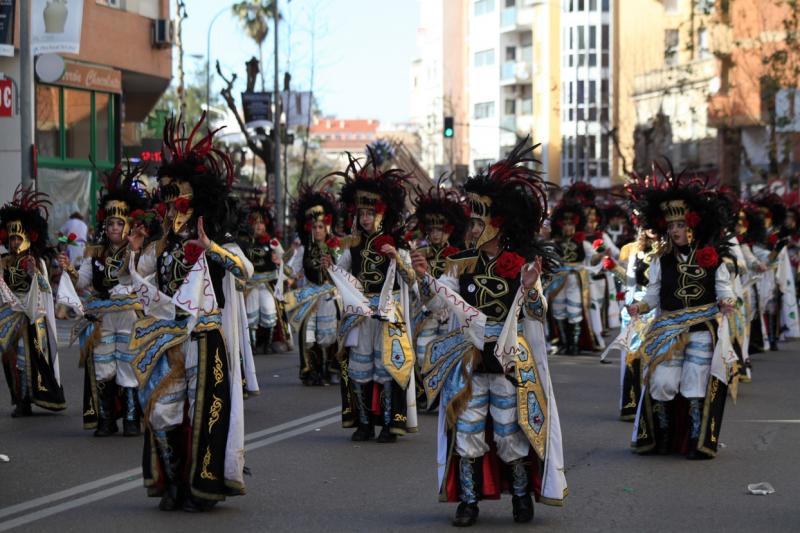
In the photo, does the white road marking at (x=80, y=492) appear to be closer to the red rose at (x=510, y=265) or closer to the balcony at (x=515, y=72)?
the red rose at (x=510, y=265)

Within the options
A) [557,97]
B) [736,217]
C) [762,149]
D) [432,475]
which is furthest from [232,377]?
[557,97]

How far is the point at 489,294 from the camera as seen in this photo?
A: 8227mm

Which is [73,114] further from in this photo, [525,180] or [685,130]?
[685,130]

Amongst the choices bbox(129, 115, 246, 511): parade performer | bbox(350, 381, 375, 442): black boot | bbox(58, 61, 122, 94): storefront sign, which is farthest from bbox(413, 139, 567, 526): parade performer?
bbox(58, 61, 122, 94): storefront sign

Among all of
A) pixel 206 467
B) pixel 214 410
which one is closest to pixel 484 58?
pixel 214 410

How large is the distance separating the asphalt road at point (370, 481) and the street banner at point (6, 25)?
33.6ft

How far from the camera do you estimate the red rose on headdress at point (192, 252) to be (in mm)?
8398

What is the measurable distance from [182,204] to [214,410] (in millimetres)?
1257

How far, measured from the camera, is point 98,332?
11984mm

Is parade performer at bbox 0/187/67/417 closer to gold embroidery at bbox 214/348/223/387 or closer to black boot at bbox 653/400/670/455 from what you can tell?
gold embroidery at bbox 214/348/223/387

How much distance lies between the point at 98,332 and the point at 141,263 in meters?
3.41

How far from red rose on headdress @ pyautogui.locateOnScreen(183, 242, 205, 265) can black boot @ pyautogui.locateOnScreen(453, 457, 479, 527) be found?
6.52 ft

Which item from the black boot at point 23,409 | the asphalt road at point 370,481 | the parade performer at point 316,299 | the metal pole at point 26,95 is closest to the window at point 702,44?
the metal pole at point 26,95

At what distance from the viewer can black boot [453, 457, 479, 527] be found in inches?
313
